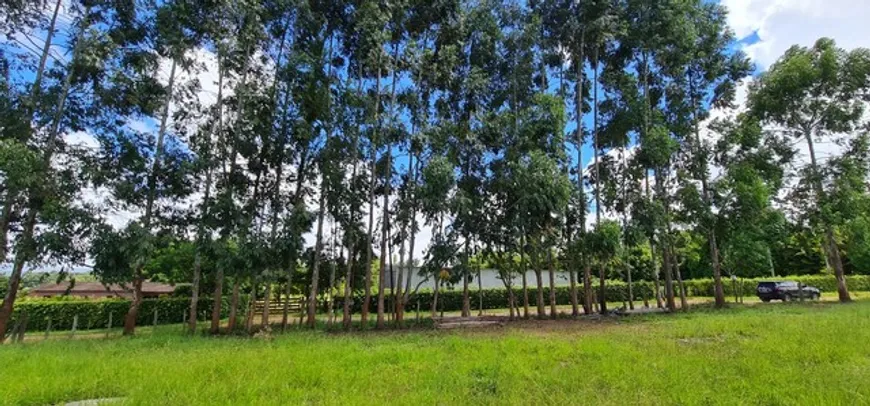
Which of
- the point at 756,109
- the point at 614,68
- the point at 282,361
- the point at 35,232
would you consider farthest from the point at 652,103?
the point at 35,232

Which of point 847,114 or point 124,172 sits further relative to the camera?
point 847,114

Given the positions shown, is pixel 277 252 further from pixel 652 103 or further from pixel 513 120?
pixel 652 103

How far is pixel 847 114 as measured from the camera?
64.8 feet

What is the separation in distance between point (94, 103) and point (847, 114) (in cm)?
3029

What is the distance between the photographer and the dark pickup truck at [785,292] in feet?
79.8

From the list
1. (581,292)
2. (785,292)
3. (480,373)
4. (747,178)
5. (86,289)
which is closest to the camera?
(480,373)

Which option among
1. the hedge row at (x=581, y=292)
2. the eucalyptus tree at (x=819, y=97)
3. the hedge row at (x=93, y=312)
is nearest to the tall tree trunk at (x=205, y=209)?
the hedge row at (x=93, y=312)

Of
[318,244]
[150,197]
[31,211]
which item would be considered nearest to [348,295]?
[318,244]

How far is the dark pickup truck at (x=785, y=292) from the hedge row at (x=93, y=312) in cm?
3108

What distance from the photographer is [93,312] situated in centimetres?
1964

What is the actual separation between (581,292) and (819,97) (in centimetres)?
1511

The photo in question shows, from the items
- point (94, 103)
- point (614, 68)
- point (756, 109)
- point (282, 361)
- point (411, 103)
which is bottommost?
point (282, 361)

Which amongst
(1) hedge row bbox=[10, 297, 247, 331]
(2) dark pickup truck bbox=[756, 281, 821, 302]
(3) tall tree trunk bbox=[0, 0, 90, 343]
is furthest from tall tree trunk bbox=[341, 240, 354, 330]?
(2) dark pickup truck bbox=[756, 281, 821, 302]

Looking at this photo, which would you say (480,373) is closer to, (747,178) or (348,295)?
(348,295)
